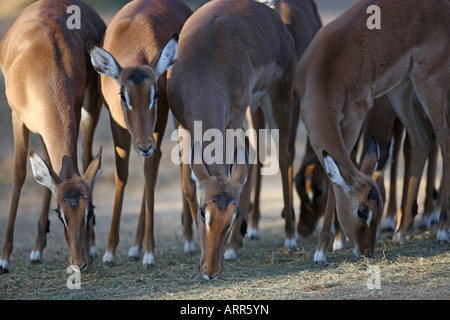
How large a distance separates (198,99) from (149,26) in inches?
60.3

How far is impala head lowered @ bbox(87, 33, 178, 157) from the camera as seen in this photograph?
7492 millimetres

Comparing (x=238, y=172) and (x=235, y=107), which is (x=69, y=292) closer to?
(x=238, y=172)

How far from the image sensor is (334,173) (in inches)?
297

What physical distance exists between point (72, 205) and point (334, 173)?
9.04 feet

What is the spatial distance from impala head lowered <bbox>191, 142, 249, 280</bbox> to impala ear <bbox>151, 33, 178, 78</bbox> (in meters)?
1.30

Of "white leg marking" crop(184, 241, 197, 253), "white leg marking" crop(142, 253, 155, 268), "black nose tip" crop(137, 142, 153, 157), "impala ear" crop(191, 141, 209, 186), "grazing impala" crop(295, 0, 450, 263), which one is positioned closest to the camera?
"impala ear" crop(191, 141, 209, 186)

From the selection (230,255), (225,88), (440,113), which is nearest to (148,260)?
(230,255)

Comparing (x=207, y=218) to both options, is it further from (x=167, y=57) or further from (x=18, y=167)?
(x=18, y=167)

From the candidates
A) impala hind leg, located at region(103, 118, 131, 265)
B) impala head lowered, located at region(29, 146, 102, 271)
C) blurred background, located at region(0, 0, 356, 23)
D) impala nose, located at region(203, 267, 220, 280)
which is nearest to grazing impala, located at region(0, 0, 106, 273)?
impala head lowered, located at region(29, 146, 102, 271)

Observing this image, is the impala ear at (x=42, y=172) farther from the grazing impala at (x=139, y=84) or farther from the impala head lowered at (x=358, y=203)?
the impala head lowered at (x=358, y=203)

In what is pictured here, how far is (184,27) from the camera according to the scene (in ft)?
28.9

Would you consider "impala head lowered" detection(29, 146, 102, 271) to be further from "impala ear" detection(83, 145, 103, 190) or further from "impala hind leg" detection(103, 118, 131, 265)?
"impala hind leg" detection(103, 118, 131, 265)

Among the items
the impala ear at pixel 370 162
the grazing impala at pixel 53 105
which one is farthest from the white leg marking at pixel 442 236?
the grazing impala at pixel 53 105
